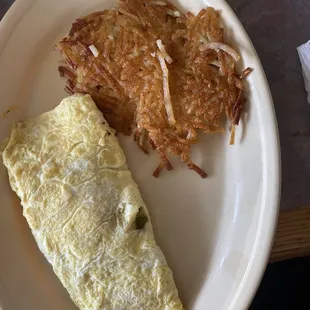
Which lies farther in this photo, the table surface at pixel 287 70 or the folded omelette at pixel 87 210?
the table surface at pixel 287 70

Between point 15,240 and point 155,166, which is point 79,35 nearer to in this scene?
point 155,166

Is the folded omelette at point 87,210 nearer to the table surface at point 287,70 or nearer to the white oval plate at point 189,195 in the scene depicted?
the white oval plate at point 189,195

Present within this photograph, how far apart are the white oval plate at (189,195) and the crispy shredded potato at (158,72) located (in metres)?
0.04

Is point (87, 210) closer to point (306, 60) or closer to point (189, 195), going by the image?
point (189, 195)

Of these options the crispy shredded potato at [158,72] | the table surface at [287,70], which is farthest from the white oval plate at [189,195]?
the table surface at [287,70]

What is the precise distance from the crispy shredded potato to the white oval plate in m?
0.04

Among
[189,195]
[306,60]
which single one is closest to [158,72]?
[189,195]

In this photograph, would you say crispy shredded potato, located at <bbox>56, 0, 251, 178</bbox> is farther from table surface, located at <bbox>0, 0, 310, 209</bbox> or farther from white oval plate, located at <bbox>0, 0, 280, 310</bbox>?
table surface, located at <bbox>0, 0, 310, 209</bbox>

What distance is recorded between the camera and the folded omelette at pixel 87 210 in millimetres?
1346

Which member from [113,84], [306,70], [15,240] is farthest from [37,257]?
[306,70]

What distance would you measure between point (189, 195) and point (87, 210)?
30cm

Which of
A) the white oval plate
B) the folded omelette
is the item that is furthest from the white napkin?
the folded omelette

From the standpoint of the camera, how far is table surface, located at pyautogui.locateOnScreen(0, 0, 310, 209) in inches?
61.9

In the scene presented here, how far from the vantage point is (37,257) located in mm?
1486
